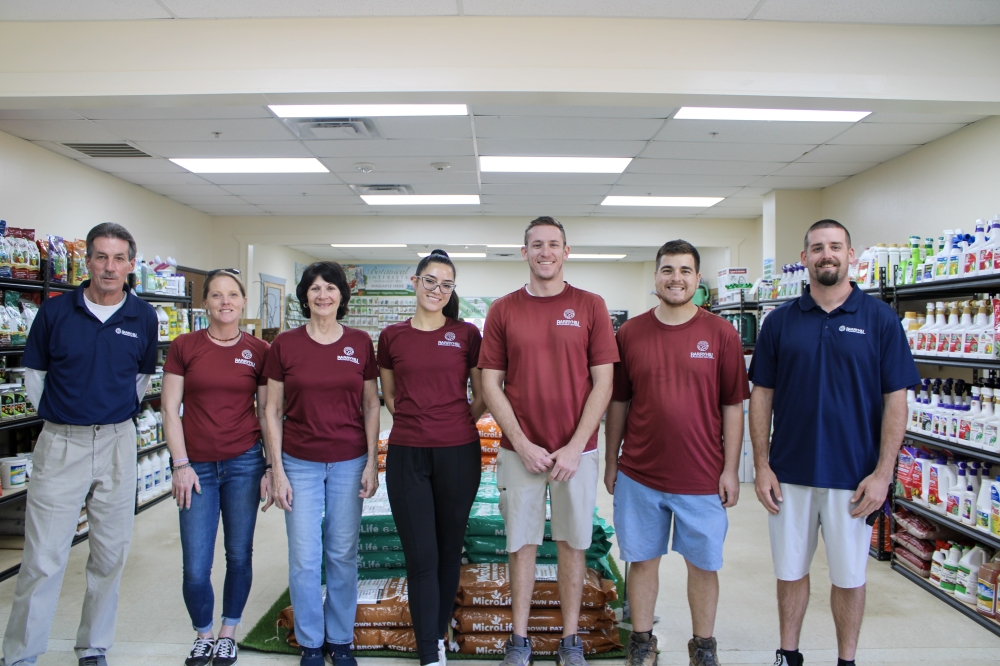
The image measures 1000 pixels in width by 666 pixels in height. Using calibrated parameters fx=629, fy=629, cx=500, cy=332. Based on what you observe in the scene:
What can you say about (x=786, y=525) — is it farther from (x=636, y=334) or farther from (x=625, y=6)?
(x=625, y=6)

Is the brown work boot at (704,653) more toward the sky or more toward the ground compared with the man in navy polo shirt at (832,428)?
more toward the ground

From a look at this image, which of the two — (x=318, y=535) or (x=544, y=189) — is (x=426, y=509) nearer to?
(x=318, y=535)

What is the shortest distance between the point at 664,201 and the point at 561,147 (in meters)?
2.91

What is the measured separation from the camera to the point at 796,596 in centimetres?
245

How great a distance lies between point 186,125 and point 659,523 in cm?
484

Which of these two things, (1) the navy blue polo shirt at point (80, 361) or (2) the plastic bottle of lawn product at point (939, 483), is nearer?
(1) the navy blue polo shirt at point (80, 361)

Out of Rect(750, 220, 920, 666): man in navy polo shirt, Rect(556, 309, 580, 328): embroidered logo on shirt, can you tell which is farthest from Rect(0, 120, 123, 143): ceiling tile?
Rect(750, 220, 920, 666): man in navy polo shirt

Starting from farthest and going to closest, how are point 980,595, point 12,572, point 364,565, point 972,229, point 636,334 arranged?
1. point 972,229
2. point 12,572
3. point 980,595
4. point 364,565
5. point 636,334

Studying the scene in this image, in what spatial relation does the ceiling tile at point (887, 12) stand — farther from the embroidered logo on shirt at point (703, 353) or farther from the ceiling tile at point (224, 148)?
the ceiling tile at point (224, 148)

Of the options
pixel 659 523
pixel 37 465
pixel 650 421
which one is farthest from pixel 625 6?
pixel 37 465

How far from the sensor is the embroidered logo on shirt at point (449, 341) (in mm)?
2498

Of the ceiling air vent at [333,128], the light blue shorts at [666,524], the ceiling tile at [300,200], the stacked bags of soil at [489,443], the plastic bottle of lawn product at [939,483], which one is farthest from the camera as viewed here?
the ceiling tile at [300,200]

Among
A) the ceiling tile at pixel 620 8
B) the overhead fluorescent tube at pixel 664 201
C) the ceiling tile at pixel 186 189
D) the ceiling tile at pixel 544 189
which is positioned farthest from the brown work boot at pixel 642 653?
the ceiling tile at pixel 186 189

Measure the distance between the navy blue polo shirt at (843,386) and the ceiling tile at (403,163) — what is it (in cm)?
441
